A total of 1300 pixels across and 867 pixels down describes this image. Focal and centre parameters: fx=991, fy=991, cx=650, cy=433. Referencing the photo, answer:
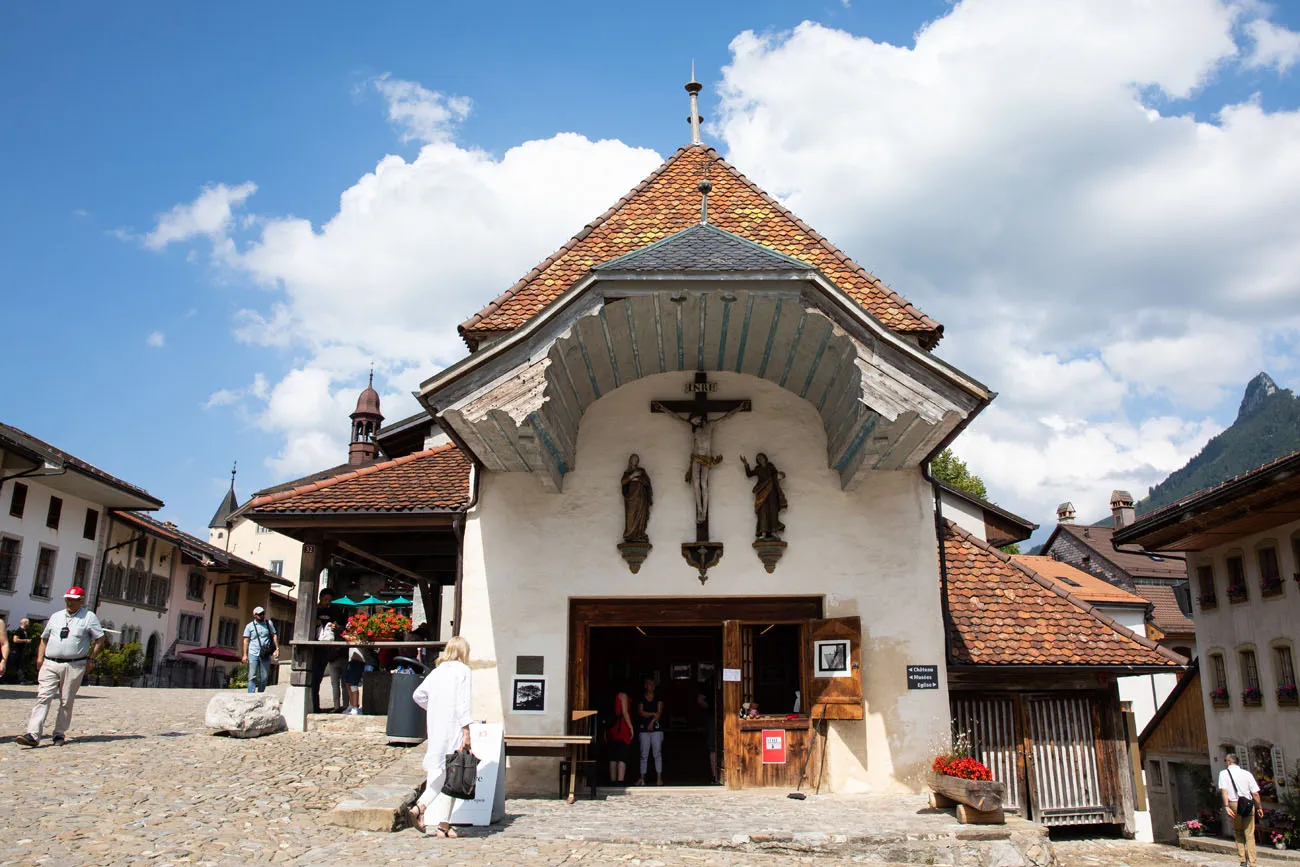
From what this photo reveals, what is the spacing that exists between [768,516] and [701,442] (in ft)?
4.00

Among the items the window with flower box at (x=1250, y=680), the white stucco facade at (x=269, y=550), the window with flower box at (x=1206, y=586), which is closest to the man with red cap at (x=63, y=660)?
the window with flower box at (x=1250, y=680)

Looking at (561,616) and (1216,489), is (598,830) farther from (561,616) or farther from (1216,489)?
(1216,489)

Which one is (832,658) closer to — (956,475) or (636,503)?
(636,503)

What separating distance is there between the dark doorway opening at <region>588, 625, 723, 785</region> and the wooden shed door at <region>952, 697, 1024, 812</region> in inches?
193

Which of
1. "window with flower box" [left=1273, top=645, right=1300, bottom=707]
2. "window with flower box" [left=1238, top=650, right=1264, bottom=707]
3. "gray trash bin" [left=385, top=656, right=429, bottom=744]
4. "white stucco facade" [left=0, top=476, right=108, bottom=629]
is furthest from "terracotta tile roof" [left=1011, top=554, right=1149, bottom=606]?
"white stucco facade" [left=0, top=476, right=108, bottom=629]

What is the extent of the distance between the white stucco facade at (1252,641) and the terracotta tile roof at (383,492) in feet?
60.8

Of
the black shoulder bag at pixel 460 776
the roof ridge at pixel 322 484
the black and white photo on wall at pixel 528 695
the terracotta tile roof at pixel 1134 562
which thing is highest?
the terracotta tile roof at pixel 1134 562

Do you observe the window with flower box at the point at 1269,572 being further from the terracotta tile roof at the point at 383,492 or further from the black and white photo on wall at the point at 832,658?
the terracotta tile roof at the point at 383,492

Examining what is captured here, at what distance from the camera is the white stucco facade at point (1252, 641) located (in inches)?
857

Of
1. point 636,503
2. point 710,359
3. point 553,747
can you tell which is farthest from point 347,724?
point 710,359

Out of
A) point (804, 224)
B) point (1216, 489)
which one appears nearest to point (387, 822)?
point (804, 224)

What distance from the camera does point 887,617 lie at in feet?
37.4

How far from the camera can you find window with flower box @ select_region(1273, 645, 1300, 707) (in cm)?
2159

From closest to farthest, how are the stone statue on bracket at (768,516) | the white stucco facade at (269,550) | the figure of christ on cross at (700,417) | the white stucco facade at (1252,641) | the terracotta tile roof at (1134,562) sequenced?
the stone statue on bracket at (768,516), the figure of christ on cross at (700,417), the white stucco facade at (1252,641), the terracotta tile roof at (1134,562), the white stucco facade at (269,550)
